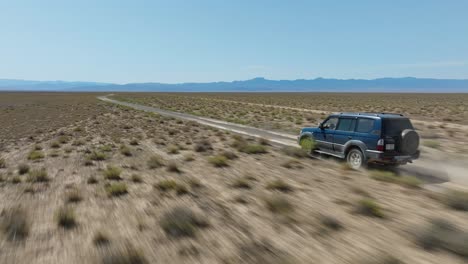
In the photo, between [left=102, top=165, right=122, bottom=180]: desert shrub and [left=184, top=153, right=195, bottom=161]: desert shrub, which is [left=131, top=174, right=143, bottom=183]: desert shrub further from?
[left=184, top=153, right=195, bottom=161]: desert shrub

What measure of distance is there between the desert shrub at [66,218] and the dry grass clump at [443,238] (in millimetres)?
6304

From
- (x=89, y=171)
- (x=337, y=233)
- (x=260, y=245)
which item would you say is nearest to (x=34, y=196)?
(x=89, y=171)

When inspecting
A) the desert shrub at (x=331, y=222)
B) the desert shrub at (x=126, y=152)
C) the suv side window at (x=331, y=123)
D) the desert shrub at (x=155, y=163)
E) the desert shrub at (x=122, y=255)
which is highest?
the suv side window at (x=331, y=123)

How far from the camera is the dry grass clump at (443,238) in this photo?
18.9ft

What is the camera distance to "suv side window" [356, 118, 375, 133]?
1220 centimetres

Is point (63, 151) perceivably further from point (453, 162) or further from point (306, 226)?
point (453, 162)

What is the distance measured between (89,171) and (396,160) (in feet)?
32.4

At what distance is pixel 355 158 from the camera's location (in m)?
12.9

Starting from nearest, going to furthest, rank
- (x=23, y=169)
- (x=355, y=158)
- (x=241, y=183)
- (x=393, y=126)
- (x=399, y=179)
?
(x=241, y=183) → (x=399, y=179) → (x=393, y=126) → (x=23, y=169) → (x=355, y=158)

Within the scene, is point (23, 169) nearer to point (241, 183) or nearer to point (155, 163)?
point (155, 163)

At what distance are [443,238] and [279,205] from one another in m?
Answer: 3.13

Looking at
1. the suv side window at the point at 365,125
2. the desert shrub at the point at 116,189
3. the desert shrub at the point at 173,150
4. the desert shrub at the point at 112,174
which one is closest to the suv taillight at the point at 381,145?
the suv side window at the point at 365,125

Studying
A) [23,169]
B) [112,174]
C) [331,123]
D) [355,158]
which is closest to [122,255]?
[112,174]

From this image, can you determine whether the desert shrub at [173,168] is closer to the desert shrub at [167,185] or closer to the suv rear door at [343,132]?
the desert shrub at [167,185]
